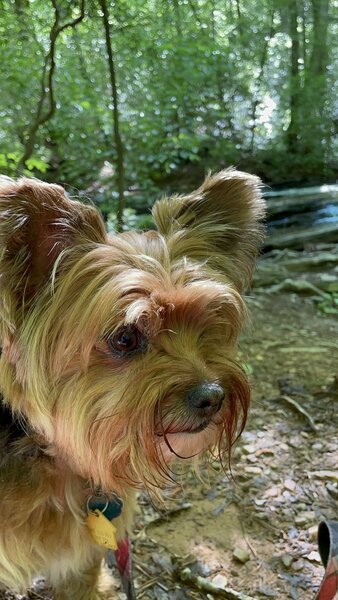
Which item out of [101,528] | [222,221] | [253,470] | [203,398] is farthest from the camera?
[253,470]

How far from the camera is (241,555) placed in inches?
104

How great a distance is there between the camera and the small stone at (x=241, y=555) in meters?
2.63

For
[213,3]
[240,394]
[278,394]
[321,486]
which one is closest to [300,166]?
[213,3]

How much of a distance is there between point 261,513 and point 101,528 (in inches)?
50.1

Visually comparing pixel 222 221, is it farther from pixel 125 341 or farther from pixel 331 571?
pixel 331 571

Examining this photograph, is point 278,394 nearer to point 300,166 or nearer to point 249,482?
point 249,482

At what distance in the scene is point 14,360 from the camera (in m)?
1.75

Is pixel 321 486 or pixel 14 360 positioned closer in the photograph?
pixel 14 360

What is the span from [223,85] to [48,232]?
697 centimetres

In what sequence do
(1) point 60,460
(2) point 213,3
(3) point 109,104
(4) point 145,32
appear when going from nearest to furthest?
(1) point 60,460 < (4) point 145,32 < (3) point 109,104 < (2) point 213,3

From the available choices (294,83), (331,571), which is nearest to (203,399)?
(331,571)

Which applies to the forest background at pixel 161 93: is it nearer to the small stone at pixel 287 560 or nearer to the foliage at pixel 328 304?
the foliage at pixel 328 304

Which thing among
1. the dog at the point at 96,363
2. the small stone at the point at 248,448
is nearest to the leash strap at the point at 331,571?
the dog at the point at 96,363

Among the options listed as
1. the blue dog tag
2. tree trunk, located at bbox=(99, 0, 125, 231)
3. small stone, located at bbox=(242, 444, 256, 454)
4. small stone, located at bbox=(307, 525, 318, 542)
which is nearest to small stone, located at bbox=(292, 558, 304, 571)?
small stone, located at bbox=(307, 525, 318, 542)
